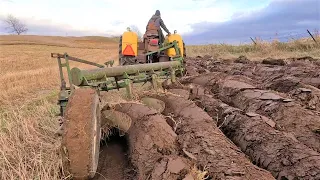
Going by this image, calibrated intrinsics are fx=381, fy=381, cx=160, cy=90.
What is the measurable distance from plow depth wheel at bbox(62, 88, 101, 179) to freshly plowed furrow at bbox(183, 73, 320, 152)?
6.71ft

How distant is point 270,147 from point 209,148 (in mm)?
585

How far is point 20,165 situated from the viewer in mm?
3738

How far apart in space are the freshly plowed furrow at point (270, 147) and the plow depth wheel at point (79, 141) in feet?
5.21

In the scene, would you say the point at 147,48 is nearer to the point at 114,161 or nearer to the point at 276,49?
the point at 114,161

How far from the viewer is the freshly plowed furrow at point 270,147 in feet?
10.5

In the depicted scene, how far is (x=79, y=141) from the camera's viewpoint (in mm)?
3354

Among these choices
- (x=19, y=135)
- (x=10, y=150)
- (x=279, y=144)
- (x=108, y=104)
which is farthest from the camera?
(x=108, y=104)

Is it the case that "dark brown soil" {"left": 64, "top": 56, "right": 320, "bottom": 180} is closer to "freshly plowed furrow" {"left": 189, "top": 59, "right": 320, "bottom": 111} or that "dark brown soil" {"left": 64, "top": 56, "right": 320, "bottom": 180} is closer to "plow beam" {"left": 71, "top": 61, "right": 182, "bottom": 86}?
"freshly plowed furrow" {"left": 189, "top": 59, "right": 320, "bottom": 111}

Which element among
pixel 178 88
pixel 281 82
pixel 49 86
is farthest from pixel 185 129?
pixel 49 86

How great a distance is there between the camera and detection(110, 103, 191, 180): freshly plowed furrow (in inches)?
124

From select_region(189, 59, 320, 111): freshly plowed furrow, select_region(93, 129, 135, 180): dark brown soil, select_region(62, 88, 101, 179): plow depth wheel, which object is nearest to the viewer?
select_region(62, 88, 101, 179): plow depth wheel

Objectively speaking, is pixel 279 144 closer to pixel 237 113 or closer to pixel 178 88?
pixel 237 113

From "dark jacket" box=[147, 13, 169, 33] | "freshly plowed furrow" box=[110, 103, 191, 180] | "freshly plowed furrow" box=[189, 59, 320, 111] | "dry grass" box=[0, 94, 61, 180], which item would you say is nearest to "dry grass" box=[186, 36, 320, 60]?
"freshly plowed furrow" box=[189, 59, 320, 111]

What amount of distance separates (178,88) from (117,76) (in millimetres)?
1155
